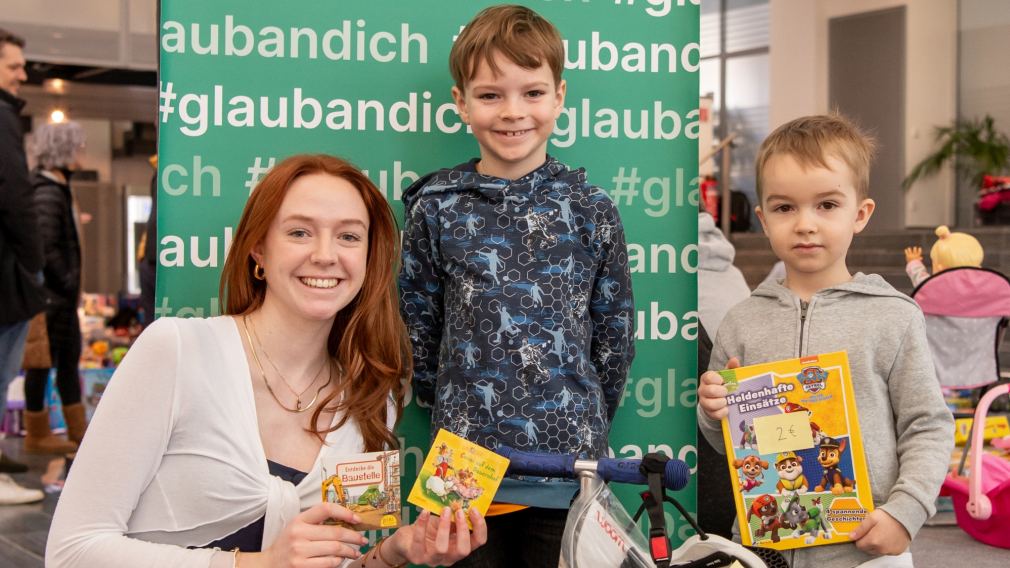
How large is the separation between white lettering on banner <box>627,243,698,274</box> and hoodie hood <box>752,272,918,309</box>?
434mm

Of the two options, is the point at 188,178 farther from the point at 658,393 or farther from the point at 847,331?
the point at 847,331

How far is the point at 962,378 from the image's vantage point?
5082 millimetres

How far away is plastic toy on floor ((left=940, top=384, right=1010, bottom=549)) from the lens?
12.3ft

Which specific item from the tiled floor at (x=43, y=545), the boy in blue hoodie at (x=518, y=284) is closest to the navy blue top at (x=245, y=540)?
the boy in blue hoodie at (x=518, y=284)

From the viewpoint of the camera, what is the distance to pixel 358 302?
188 centimetres

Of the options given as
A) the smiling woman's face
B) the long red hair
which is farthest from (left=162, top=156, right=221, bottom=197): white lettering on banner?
the smiling woman's face

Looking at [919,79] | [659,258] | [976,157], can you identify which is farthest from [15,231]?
[919,79]

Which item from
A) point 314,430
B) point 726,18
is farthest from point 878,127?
point 314,430

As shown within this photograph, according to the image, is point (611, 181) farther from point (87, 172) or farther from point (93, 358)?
point (87, 172)

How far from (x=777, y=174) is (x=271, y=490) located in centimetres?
107

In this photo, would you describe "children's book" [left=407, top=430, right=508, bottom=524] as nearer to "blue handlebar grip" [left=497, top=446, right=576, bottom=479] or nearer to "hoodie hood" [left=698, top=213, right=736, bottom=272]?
"blue handlebar grip" [left=497, top=446, right=576, bottom=479]

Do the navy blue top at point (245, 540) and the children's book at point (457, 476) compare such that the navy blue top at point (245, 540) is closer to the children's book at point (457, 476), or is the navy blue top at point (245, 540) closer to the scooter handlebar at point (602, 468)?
the children's book at point (457, 476)

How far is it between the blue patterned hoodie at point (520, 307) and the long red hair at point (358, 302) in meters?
0.13

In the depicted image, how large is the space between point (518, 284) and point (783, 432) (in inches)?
22.0
